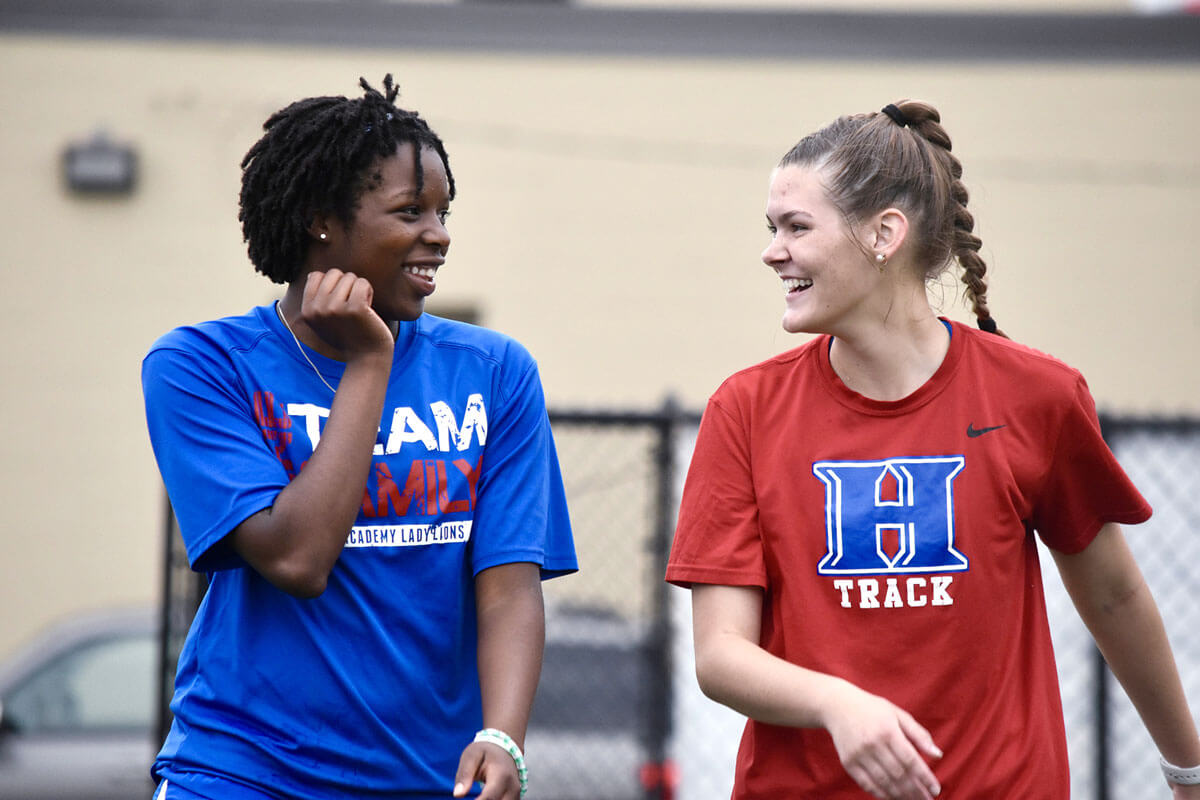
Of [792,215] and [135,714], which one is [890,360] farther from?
[135,714]

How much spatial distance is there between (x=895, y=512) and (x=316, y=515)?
3.27 feet

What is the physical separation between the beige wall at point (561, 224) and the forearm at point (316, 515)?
27.4 feet

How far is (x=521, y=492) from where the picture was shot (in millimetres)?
2535

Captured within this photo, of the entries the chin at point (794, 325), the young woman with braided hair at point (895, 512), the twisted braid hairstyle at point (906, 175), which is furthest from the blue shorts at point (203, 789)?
the twisted braid hairstyle at point (906, 175)

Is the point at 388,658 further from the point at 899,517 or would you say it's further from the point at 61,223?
the point at 61,223

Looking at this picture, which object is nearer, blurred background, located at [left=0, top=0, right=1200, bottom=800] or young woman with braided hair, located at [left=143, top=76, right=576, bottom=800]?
young woman with braided hair, located at [left=143, top=76, right=576, bottom=800]

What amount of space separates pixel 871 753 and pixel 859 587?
14.6 inches

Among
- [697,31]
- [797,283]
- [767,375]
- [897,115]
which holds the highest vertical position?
[697,31]

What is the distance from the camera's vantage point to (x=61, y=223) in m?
10.6

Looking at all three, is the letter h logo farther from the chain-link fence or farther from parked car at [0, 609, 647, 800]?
parked car at [0, 609, 647, 800]

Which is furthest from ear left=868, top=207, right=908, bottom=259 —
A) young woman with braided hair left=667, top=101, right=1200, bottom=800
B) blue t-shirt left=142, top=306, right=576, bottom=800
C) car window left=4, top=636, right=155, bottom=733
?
car window left=4, top=636, right=155, bottom=733

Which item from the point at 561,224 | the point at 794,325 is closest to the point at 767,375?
the point at 794,325

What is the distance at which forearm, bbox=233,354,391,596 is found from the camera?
7.46 ft

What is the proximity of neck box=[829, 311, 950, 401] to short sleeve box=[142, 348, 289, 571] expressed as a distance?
1.05 meters
